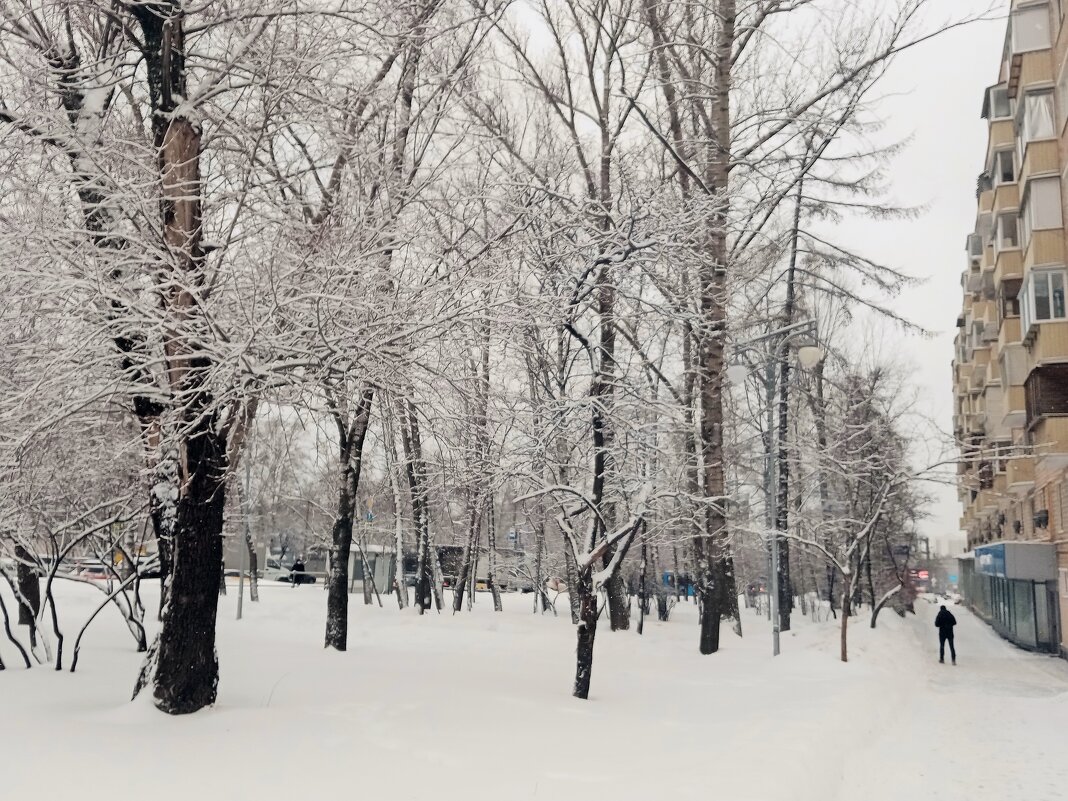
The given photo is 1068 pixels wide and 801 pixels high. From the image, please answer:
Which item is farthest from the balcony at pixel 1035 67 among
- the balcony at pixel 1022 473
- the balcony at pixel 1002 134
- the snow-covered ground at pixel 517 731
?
the snow-covered ground at pixel 517 731

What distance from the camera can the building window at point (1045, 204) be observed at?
2527cm

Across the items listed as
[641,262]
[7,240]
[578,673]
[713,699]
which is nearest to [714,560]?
[713,699]

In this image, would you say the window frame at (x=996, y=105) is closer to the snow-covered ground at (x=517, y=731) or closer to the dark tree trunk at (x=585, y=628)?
the snow-covered ground at (x=517, y=731)

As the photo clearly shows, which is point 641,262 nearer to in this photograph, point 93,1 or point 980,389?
point 93,1

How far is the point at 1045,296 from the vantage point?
80.0 feet

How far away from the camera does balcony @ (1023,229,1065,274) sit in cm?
2480

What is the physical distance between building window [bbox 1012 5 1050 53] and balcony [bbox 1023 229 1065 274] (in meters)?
5.61

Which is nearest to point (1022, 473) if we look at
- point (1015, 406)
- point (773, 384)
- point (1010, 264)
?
point (1015, 406)

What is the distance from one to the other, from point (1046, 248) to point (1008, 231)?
7.55 meters

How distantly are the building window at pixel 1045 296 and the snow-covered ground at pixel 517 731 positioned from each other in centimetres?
1034

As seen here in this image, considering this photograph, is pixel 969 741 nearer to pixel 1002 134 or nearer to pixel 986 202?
pixel 1002 134

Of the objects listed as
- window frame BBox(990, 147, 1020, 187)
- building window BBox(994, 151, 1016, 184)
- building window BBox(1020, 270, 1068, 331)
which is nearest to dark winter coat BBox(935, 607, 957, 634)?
building window BBox(1020, 270, 1068, 331)

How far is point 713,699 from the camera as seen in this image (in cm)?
1314

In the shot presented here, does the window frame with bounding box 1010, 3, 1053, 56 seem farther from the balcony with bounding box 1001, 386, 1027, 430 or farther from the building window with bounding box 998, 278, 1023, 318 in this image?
the balcony with bounding box 1001, 386, 1027, 430
